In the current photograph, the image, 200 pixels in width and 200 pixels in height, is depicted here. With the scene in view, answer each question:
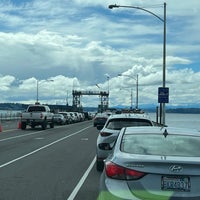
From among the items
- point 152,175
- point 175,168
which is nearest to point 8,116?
point 152,175

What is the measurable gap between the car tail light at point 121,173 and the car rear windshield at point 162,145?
48 centimetres

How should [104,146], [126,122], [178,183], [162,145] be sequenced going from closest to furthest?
1. [178,183]
2. [162,145]
3. [104,146]
4. [126,122]

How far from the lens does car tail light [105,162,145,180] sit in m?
5.73

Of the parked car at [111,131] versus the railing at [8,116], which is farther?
the railing at [8,116]

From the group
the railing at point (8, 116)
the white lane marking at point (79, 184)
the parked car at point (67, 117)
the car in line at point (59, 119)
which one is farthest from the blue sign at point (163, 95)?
the railing at point (8, 116)

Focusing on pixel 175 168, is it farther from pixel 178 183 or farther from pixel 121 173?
pixel 121 173

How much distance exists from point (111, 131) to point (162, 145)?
6.52 meters

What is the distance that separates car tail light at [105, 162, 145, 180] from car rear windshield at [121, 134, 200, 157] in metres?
0.48

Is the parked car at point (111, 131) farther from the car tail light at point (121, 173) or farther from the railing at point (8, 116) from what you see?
the railing at point (8, 116)

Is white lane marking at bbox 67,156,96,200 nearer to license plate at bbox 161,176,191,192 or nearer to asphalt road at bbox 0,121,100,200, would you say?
asphalt road at bbox 0,121,100,200

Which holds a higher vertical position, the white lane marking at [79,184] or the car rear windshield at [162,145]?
the car rear windshield at [162,145]

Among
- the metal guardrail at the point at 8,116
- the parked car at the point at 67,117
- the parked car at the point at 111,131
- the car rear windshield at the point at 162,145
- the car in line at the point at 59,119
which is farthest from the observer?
the metal guardrail at the point at 8,116

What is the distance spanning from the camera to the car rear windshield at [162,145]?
Result: 20.6 ft

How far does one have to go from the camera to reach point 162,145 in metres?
6.55
